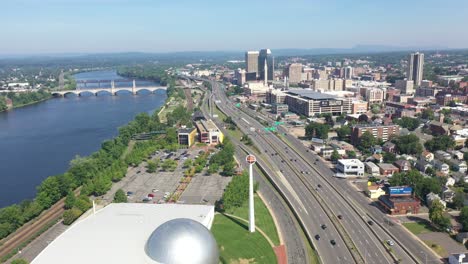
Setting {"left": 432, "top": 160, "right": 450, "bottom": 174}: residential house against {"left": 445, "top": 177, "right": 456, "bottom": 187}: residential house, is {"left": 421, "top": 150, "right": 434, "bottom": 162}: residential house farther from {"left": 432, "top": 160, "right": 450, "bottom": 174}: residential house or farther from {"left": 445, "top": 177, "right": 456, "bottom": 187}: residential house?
{"left": 445, "top": 177, "right": 456, "bottom": 187}: residential house

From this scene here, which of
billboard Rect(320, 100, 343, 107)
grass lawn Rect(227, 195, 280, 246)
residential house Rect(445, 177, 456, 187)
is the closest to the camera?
grass lawn Rect(227, 195, 280, 246)

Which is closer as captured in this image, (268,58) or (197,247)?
(197,247)

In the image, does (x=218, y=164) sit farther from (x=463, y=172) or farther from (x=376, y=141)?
(x=463, y=172)

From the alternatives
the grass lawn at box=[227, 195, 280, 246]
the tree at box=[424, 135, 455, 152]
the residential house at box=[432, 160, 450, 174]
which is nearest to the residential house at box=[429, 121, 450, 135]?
the tree at box=[424, 135, 455, 152]

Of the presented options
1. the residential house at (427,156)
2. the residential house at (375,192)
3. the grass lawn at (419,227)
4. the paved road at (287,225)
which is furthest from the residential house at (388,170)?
the paved road at (287,225)

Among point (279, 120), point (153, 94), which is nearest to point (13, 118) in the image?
point (153, 94)

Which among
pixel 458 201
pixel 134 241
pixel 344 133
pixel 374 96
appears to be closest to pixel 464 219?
pixel 458 201

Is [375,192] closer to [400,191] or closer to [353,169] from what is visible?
[400,191]
